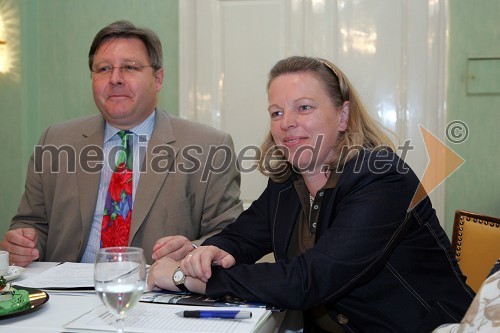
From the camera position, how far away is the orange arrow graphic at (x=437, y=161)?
346 centimetres

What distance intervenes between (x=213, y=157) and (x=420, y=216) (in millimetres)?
914

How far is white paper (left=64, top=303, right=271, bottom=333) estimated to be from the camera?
1.14 metres

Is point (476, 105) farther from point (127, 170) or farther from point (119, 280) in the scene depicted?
point (119, 280)

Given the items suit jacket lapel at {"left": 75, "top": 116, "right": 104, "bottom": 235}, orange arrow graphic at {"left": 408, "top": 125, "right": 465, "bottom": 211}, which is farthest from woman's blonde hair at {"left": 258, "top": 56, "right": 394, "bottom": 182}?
orange arrow graphic at {"left": 408, "top": 125, "right": 465, "bottom": 211}

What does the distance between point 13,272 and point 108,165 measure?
69 centimetres


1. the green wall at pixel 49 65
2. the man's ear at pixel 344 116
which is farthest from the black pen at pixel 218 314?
the green wall at pixel 49 65

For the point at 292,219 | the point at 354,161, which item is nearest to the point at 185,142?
the point at 292,219

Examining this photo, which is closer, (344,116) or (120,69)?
(344,116)

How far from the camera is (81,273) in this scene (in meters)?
Answer: 1.63

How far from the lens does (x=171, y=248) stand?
5.48 ft

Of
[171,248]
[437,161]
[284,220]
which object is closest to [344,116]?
[284,220]

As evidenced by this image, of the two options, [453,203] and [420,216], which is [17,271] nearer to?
[420,216]

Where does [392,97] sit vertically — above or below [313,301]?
above

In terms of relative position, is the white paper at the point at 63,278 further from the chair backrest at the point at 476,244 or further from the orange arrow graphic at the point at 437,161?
the orange arrow graphic at the point at 437,161
